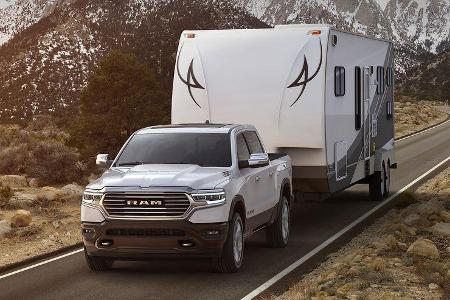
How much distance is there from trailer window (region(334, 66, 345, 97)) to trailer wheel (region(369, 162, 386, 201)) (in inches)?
186

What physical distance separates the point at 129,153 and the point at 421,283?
14.8 ft

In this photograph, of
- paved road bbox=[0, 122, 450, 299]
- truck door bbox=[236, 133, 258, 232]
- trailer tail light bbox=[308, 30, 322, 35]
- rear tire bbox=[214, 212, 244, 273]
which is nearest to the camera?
paved road bbox=[0, 122, 450, 299]

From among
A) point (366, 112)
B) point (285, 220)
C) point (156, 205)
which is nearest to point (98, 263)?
point (156, 205)

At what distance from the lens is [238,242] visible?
12172 millimetres

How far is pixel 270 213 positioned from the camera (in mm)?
13875

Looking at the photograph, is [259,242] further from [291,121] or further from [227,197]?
[227,197]

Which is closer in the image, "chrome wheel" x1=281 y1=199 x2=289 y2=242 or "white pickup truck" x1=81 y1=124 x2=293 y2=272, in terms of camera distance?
"white pickup truck" x1=81 y1=124 x2=293 y2=272

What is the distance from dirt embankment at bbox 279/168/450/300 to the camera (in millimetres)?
10484

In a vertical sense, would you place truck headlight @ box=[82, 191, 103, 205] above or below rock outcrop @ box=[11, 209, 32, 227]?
above

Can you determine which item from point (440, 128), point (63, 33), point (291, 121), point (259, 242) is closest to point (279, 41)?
point (291, 121)

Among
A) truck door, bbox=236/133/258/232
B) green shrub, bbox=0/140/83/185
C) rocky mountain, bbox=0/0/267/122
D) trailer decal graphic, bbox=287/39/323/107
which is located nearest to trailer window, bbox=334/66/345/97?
trailer decal graphic, bbox=287/39/323/107

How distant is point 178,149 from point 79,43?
3223 inches

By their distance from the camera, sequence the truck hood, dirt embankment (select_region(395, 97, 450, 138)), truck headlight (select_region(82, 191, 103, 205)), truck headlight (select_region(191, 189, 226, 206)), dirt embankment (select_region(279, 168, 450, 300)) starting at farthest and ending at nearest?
dirt embankment (select_region(395, 97, 450, 138))
truck headlight (select_region(82, 191, 103, 205))
the truck hood
truck headlight (select_region(191, 189, 226, 206))
dirt embankment (select_region(279, 168, 450, 300))

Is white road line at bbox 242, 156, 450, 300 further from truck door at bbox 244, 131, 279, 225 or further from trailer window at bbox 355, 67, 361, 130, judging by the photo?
trailer window at bbox 355, 67, 361, 130
